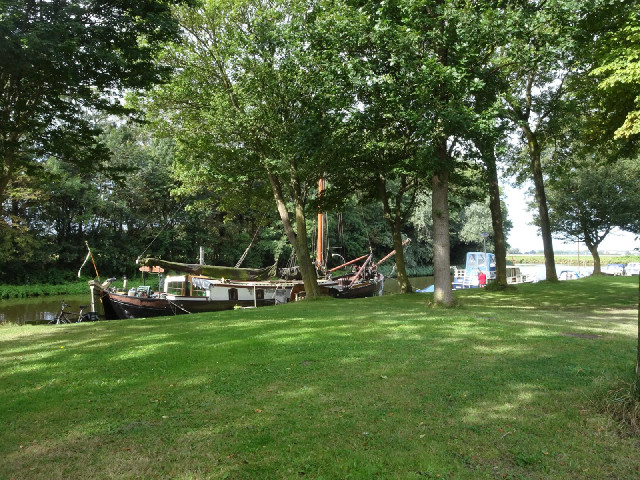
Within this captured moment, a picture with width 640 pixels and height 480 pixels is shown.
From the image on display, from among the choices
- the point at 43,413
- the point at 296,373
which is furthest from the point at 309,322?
the point at 43,413

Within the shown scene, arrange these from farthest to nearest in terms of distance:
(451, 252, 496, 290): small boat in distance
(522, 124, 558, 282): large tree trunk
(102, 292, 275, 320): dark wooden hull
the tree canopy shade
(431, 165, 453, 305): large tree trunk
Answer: (451, 252, 496, 290): small boat in distance
(522, 124, 558, 282): large tree trunk
(102, 292, 275, 320): dark wooden hull
(431, 165, 453, 305): large tree trunk
the tree canopy shade

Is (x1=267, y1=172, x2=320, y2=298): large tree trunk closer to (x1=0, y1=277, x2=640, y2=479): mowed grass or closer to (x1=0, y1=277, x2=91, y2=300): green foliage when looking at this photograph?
(x1=0, y1=277, x2=640, y2=479): mowed grass

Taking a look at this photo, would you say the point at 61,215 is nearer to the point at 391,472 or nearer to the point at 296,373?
the point at 296,373

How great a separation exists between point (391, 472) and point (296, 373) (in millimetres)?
2749

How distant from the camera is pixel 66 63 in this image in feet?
31.8

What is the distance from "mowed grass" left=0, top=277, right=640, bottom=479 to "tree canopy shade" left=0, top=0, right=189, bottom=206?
568cm

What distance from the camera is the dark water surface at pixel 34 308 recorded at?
76.4ft

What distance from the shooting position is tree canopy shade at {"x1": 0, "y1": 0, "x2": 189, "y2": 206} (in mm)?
8984

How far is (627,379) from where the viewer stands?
4797 millimetres

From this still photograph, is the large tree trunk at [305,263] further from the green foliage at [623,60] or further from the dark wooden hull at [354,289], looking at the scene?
the green foliage at [623,60]

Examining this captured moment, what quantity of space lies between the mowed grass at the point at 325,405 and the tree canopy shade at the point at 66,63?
224 inches

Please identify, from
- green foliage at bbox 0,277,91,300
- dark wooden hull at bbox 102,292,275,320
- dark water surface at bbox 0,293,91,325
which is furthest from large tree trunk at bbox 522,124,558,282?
green foliage at bbox 0,277,91,300

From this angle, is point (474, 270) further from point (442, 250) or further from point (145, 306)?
point (145, 306)

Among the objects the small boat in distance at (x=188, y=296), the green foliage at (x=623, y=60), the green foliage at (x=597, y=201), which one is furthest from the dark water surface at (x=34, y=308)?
the green foliage at (x=597, y=201)
